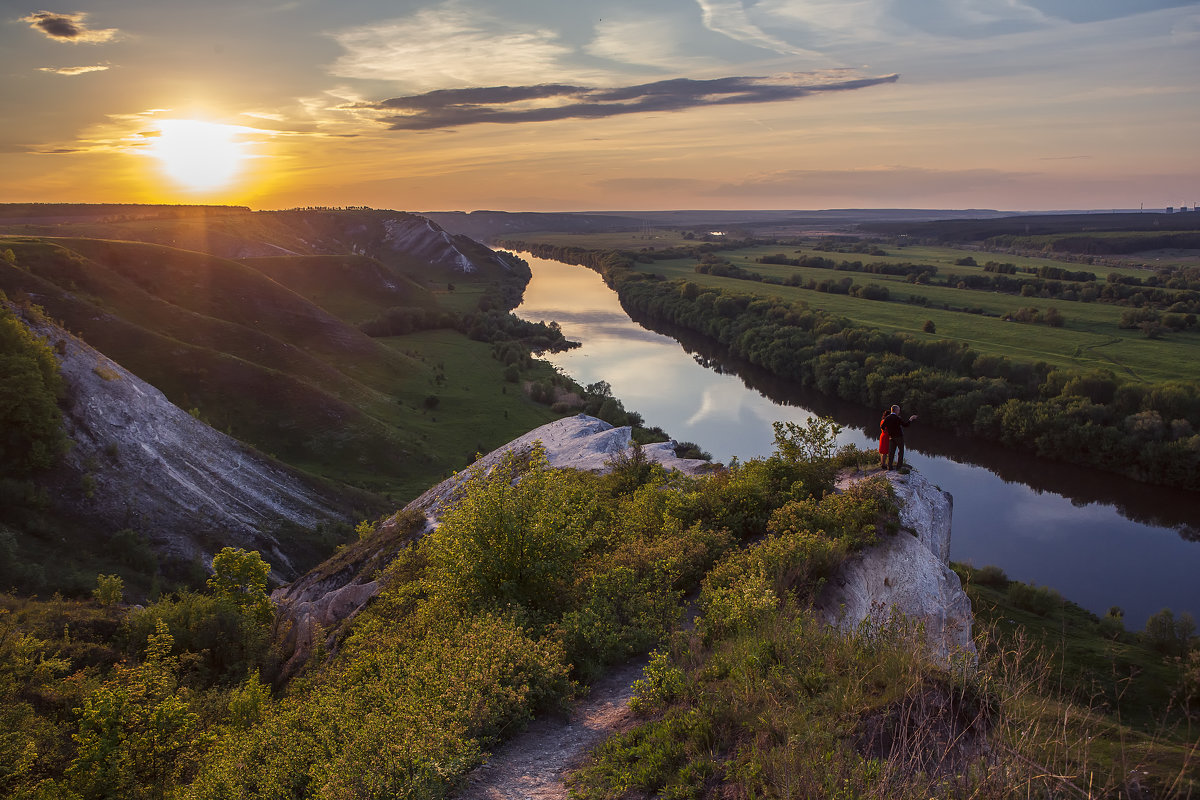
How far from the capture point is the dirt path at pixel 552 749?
7.65m

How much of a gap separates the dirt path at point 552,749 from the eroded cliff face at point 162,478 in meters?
20.6

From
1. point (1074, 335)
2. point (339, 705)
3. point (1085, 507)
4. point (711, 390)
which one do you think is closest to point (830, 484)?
point (339, 705)

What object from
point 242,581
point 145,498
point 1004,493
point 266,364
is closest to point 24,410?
point 145,498

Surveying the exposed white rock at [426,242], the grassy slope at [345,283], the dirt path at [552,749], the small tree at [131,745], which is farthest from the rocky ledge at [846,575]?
the exposed white rock at [426,242]

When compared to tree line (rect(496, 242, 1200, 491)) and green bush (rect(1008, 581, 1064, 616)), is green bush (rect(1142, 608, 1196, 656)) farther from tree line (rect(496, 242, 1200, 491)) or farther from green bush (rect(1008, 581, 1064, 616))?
tree line (rect(496, 242, 1200, 491))

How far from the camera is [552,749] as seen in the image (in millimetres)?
8586

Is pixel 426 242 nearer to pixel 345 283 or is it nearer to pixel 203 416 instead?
pixel 345 283

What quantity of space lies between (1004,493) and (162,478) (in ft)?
141

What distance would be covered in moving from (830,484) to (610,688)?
26.0 ft

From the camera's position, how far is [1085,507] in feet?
126

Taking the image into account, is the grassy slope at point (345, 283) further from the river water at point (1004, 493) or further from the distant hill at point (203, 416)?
the river water at point (1004, 493)

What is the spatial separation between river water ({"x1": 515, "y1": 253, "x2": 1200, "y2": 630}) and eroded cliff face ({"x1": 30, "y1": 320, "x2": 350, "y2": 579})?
85.1 feet

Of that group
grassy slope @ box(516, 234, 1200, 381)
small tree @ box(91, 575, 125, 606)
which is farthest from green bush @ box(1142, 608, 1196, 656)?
small tree @ box(91, 575, 125, 606)

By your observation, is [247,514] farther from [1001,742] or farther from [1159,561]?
[1159,561]
